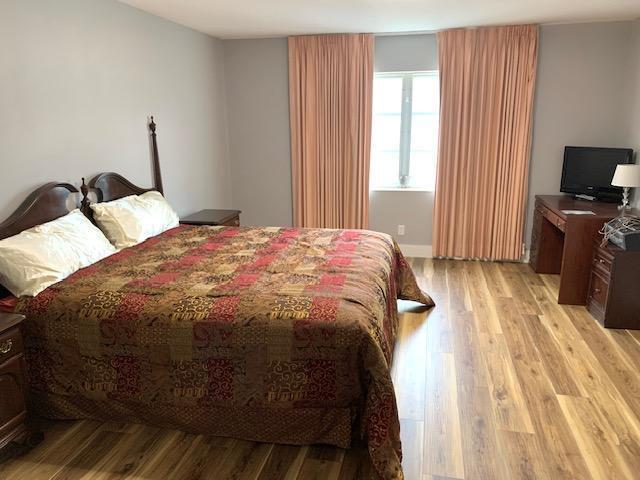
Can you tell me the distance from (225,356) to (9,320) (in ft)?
3.17

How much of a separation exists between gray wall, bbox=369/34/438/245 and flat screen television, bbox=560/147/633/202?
136 cm

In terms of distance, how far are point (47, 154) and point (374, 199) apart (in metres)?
3.31

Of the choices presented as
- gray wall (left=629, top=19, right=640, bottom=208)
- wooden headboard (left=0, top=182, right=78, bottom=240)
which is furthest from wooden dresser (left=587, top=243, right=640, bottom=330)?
wooden headboard (left=0, top=182, right=78, bottom=240)

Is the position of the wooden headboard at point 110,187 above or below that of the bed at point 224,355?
above

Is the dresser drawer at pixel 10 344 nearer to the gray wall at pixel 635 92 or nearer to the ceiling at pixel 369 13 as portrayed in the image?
the ceiling at pixel 369 13

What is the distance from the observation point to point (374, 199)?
5340 mm

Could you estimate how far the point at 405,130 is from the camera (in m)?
5.17

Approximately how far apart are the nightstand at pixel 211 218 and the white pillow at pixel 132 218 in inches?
18.3

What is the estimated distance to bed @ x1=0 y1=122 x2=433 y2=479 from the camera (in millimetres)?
2088

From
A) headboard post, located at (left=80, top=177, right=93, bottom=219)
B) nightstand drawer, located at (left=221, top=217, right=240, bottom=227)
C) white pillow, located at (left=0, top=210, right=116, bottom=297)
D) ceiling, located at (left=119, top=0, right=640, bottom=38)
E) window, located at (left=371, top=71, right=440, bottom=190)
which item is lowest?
nightstand drawer, located at (left=221, top=217, right=240, bottom=227)

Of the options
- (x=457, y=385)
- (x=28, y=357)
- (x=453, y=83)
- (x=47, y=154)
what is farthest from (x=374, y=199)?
(x=28, y=357)

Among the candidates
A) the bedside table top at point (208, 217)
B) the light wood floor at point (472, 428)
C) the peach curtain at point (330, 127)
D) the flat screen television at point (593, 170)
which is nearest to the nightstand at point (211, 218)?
the bedside table top at point (208, 217)

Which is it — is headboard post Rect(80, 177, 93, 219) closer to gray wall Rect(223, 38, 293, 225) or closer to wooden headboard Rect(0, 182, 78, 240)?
wooden headboard Rect(0, 182, 78, 240)

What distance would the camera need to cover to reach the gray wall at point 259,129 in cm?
521
